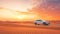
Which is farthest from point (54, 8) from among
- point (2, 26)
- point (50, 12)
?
point (2, 26)

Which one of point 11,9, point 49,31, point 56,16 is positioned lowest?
point 49,31

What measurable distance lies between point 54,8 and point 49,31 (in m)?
0.30

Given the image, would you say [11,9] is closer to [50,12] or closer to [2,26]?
[2,26]

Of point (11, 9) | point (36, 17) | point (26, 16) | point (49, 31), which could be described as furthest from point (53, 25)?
point (11, 9)

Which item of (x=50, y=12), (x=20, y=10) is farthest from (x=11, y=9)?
(x=50, y=12)

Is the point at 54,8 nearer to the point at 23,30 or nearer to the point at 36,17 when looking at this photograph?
the point at 36,17

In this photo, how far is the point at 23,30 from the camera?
5.49 ft

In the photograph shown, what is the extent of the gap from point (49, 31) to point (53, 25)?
83mm

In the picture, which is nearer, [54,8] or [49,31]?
[49,31]

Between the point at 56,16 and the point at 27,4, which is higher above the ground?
Result: the point at 27,4

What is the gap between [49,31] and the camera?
1.65 meters

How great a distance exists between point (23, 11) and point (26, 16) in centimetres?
7

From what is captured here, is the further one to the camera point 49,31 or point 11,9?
point 11,9

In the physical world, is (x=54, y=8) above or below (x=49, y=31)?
above
